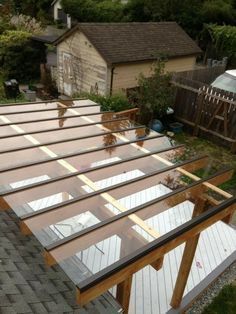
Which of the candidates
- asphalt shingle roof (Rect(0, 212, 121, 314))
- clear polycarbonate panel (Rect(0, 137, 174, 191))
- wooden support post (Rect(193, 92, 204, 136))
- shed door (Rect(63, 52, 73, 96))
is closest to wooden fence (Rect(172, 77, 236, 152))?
wooden support post (Rect(193, 92, 204, 136))

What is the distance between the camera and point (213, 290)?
23.1 feet

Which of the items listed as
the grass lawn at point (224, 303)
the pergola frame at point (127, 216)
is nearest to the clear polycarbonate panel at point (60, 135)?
the pergola frame at point (127, 216)

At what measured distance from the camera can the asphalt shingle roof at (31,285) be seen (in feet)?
12.3

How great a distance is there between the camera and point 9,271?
4.12 m

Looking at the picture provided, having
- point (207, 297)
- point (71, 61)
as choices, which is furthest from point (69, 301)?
point (71, 61)

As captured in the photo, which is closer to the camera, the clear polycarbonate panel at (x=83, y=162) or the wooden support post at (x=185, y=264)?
the clear polycarbonate panel at (x=83, y=162)

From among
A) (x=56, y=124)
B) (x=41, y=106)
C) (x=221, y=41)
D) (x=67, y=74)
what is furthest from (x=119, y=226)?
(x=221, y=41)

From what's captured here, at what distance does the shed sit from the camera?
15.7m

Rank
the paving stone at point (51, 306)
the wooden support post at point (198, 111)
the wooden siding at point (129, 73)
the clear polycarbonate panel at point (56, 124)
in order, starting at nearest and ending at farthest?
the paving stone at point (51, 306) → the clear polycarbonate panel at point (56, 124) → the wooden support post at point (198, 111) → the wooden siding at point (129, 73)

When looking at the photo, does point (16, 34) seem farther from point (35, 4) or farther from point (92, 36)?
point (35, 4)

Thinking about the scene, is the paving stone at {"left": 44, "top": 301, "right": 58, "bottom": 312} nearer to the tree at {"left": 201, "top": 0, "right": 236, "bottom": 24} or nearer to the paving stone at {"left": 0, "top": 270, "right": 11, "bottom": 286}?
the paving stone at {"left": 0, "top": 270, "right": 11, "bottom": 286}

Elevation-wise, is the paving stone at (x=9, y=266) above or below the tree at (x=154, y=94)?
above

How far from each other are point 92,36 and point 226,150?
8.51m

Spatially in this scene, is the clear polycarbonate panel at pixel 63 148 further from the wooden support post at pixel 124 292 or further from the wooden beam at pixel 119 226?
the wooden support post at pixel 124 292
